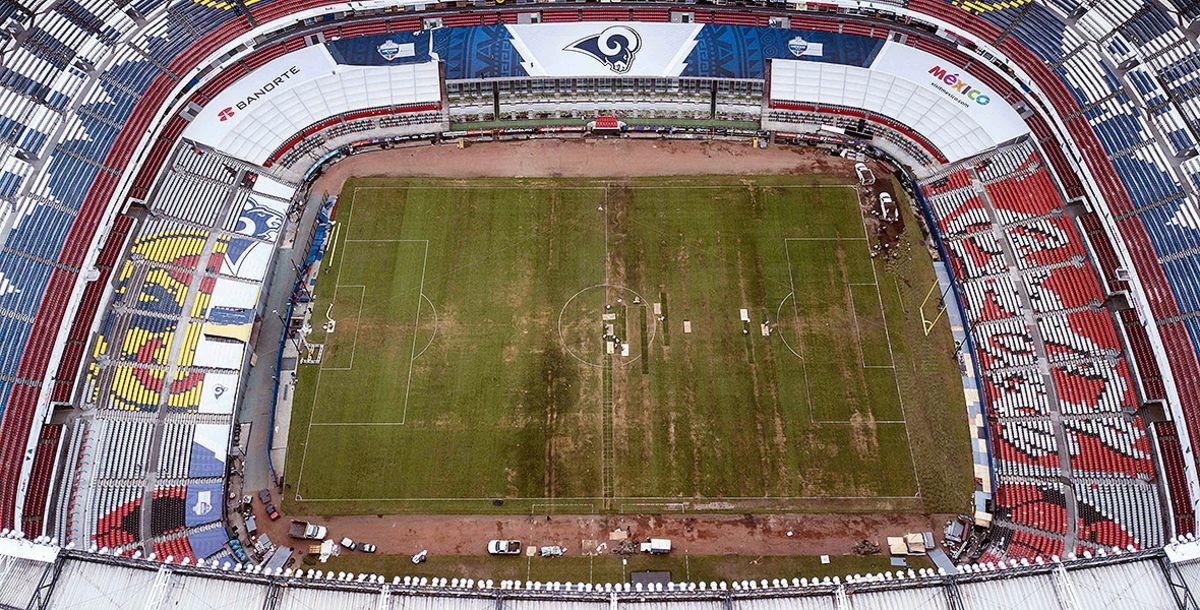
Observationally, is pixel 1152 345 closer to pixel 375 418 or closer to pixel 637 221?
pixel 637 221

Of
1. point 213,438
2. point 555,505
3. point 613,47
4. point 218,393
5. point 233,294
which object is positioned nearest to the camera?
point 555,505

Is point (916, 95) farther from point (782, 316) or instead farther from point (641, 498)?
point (641, 498)

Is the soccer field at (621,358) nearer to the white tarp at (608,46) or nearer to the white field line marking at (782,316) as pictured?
the white field line marking at (782,316)

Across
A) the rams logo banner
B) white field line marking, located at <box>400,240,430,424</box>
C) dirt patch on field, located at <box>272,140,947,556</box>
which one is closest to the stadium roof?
dirt patch on field, located at <box>272,140,947,556</box>

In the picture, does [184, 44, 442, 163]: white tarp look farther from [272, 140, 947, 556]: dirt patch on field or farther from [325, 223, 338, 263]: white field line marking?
[272, 140, 947, 556]: dirt patch on field

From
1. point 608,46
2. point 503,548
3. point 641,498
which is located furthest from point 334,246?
point 641,498

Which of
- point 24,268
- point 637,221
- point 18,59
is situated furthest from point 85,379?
point 637,221
